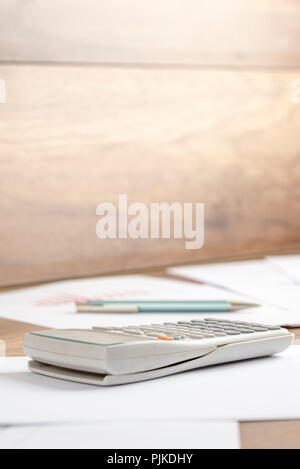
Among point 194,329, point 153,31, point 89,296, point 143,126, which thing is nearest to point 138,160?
point 143,126

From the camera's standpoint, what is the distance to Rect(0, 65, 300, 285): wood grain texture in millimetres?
969

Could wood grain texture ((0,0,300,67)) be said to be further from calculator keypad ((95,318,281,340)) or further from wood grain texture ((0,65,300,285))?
calculator keypad ((95,318,281,340))

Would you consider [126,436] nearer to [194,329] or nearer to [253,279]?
[194,329]

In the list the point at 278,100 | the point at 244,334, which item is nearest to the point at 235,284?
the point at 244,334

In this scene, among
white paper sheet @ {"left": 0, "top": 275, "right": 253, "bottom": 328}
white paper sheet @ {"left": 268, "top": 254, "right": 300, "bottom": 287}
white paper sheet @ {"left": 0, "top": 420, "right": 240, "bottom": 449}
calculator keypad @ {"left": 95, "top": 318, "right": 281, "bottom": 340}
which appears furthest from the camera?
white paper sheet @ {"left": 268, "top": 254, "right": 300, "bottom": 287}

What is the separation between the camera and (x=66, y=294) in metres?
0.82

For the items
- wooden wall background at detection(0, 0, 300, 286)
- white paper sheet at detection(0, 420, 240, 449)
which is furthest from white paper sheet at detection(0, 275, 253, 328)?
white paper sheet at detection(0, 420, 240, 449)

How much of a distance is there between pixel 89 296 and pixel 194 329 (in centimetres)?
32

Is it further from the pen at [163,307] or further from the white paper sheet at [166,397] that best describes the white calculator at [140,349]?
the pen at [163,307]

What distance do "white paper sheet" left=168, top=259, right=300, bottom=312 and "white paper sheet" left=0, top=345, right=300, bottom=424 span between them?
0.86 ft

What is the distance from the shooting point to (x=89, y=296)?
0.81m

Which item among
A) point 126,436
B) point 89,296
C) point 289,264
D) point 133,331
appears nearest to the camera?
point 126,436

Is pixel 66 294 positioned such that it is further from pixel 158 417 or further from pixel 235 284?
pixel 158 417
